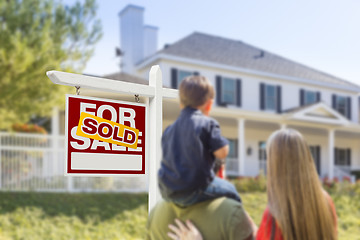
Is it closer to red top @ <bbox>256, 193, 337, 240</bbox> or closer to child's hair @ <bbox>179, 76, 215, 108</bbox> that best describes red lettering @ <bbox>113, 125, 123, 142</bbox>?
child's hair @ <bbox>179, 76, 215, 108</bbox>

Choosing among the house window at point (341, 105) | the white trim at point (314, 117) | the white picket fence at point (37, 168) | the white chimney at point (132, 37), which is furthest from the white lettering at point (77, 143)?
the house window at point (341, 105)

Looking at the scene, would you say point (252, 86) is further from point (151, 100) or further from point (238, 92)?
point (151, 100)

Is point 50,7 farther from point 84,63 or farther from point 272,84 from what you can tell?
point 272,84

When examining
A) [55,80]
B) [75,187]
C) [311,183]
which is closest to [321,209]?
[311,183]

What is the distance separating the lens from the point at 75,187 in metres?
11.7

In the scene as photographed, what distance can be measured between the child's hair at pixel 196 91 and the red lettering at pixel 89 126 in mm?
1322

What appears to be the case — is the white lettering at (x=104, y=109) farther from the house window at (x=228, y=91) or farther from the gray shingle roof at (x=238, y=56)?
the house window at (x=228, y=91)

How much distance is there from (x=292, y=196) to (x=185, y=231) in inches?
19.4

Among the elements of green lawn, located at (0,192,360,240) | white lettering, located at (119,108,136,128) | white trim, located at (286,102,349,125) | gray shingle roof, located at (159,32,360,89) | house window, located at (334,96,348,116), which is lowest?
green lawn, located at (0,192,360,240)

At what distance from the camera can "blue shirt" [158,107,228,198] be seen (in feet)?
5.73

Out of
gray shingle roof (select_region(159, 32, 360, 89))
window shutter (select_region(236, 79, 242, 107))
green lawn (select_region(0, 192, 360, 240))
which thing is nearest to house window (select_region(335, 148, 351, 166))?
gray shingle roof (select_region(159, 32, 360, 89))

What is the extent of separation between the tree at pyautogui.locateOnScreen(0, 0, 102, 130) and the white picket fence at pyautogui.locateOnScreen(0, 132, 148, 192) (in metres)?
0.66

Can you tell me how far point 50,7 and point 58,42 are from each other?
98 centimetres

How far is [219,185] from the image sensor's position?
1843 millimetres
